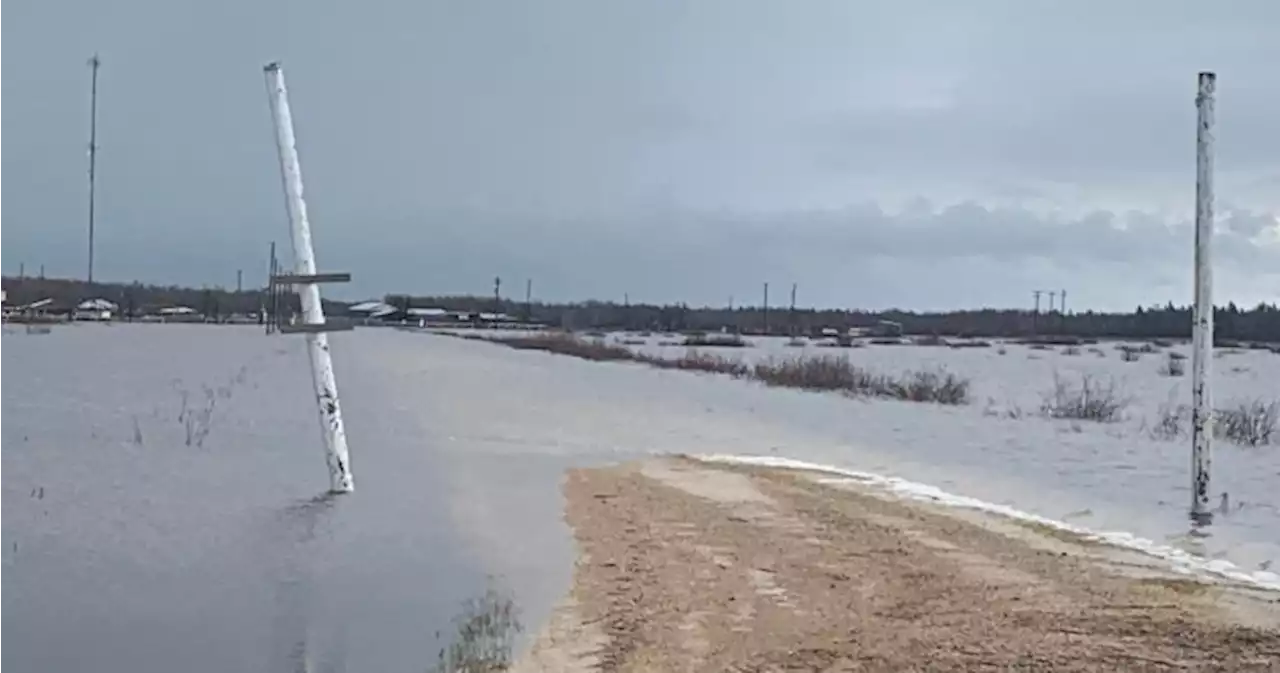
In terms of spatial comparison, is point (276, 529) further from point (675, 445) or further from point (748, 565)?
point (675, 445)

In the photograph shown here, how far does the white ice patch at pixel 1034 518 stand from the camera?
11250mm

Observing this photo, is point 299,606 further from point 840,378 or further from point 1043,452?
point 840,378

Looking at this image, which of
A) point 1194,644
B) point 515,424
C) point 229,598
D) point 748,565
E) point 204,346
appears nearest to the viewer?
point 1194,644

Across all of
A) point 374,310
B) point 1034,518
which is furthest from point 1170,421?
point 374,310

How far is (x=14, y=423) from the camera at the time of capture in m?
20.9

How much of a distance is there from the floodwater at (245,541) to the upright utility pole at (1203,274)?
6343 millimetres

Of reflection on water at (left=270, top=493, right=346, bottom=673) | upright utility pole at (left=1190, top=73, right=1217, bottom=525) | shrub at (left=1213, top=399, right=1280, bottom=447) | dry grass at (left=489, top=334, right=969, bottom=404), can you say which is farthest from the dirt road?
dry grass at (left=489, top=334, right=969, bottom=404)

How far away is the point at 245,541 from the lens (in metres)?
11.8

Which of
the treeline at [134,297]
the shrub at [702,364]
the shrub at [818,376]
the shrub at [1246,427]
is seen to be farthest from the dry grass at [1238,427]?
the treeline at [134,297]

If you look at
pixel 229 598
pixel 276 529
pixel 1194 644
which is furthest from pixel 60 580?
pixel 1194 644

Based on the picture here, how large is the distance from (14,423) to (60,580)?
11961 millimetres

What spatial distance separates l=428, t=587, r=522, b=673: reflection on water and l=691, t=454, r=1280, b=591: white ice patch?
17.1 feet

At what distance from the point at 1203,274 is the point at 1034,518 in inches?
115

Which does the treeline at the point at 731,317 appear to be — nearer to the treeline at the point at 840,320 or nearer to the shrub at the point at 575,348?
the treeline at the point at 840,320
